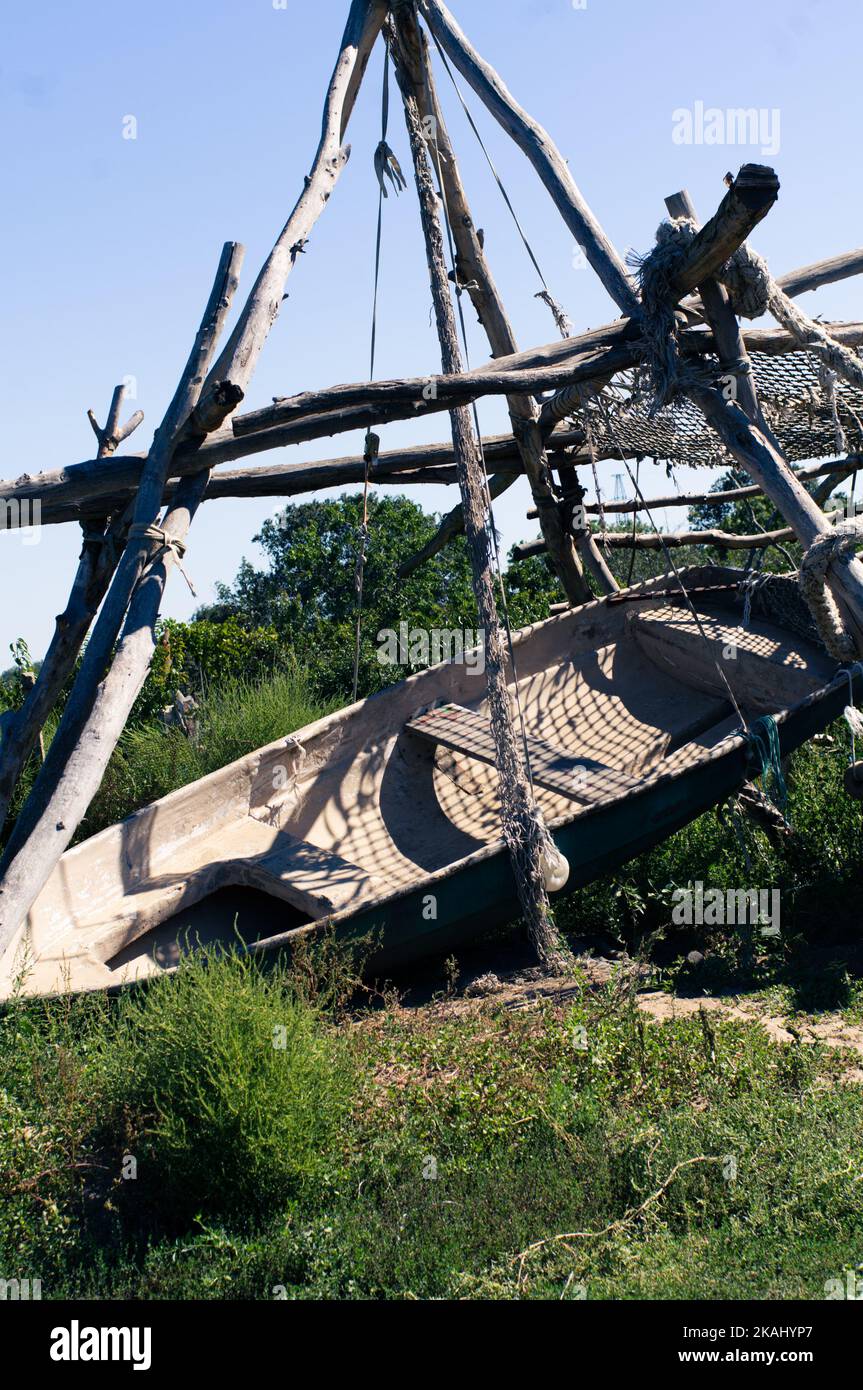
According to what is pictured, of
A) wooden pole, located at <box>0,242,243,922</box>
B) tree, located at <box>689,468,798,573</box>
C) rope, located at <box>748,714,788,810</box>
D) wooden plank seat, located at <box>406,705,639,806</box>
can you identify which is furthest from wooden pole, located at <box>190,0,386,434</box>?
tree, located at <box>689,468,798,573</box>

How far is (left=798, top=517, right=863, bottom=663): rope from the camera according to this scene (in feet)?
18.4

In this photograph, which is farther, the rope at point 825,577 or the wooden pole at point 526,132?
the wooden pole at point 526,132

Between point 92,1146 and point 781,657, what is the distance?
5.28 m

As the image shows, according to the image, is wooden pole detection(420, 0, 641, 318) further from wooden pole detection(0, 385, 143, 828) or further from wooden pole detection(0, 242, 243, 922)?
wooden pole detection(0, 385, 143, 828)

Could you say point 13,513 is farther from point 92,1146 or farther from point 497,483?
point 497,483

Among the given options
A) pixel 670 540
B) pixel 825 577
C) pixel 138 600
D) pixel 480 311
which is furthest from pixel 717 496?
pixel 138 600

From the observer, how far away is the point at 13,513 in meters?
5.41

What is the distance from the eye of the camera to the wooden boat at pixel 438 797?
5734 millimetres

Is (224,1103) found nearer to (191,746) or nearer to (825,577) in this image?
(825,577)

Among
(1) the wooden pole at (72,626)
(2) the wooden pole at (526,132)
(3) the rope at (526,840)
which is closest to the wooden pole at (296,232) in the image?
(2) the wooden pole at (526,132)

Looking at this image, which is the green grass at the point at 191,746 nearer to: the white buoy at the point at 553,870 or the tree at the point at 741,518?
the white buoy at the point at 553,870

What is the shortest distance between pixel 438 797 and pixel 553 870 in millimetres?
1764

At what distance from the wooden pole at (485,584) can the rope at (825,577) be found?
1.61 m

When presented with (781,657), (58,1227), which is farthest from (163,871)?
(781,657)
